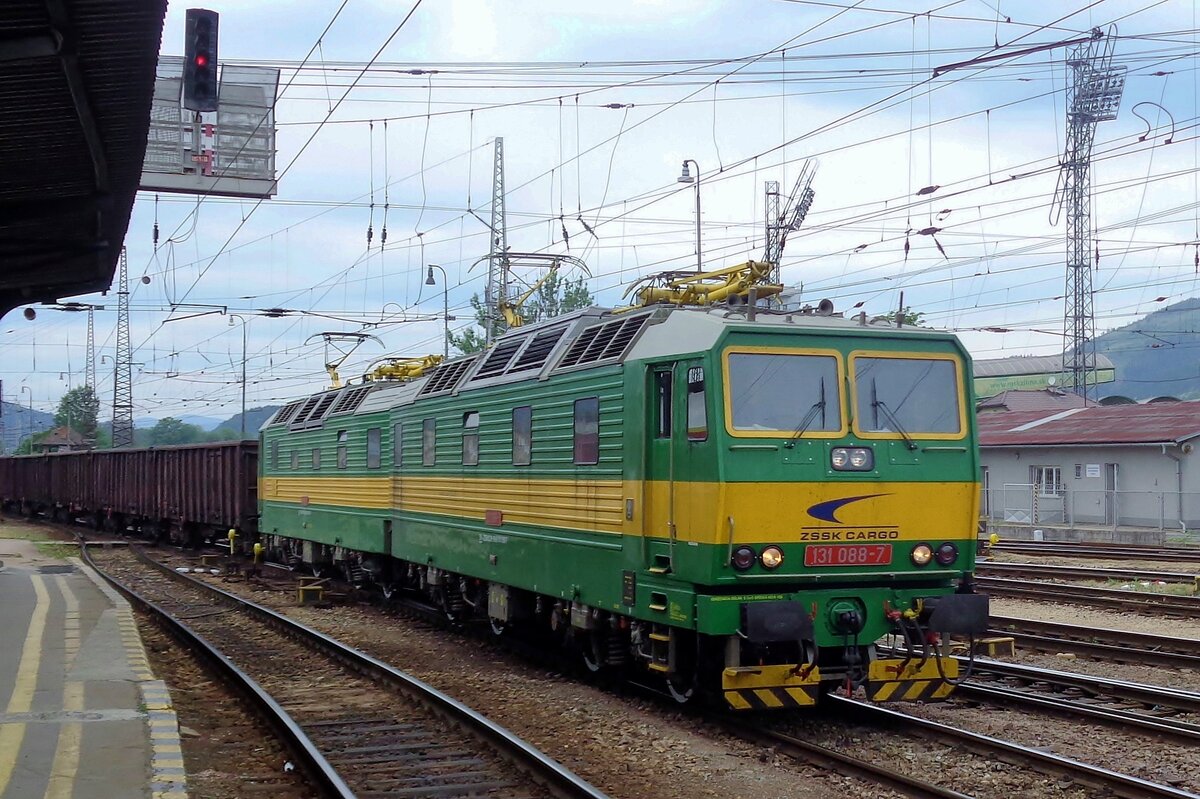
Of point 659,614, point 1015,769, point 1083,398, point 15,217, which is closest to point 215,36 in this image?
point 15,217

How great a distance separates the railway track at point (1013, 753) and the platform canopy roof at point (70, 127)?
7475 mm

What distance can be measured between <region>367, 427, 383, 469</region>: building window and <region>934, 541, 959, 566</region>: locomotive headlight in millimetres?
10326

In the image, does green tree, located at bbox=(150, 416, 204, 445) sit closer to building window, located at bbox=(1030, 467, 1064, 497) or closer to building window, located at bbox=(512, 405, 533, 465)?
building window, located at bbox=(1030, 467, 1064, 497)

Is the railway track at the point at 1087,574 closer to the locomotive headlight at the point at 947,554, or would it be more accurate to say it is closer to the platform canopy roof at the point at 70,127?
the locomotive headlight at the point at 947,554

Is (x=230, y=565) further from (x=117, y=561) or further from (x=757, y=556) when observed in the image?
(x=757, y=556)

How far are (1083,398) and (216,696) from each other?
41.6 m

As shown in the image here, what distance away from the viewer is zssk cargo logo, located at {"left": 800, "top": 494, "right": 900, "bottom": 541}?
32.0ft

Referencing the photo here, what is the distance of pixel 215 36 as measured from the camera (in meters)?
12.6

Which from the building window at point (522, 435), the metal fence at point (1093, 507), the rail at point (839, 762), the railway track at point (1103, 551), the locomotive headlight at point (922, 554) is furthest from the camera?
the metal fence at point (1093, 507)

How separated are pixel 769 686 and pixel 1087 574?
1561cm

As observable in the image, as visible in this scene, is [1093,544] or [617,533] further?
[1093,544]

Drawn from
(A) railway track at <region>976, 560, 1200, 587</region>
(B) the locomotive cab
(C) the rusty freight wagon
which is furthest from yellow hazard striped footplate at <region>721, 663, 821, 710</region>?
(C) the rusty freight wagon

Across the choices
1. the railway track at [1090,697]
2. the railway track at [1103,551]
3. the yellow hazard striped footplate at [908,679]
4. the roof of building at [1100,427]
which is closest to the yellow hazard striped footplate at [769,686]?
the yellow hazard striped footplate at [908,679]

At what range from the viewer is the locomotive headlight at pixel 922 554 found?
10086 mm
